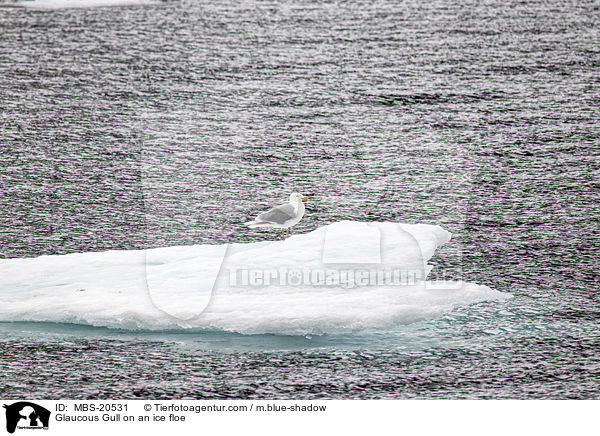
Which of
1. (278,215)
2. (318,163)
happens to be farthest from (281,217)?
(318,163)

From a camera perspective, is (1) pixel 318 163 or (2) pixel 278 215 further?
(1) pixel 318 163

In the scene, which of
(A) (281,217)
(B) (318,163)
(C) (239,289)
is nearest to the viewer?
(C) (239,289)

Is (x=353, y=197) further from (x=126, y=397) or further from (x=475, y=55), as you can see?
(x=475, y=55)
